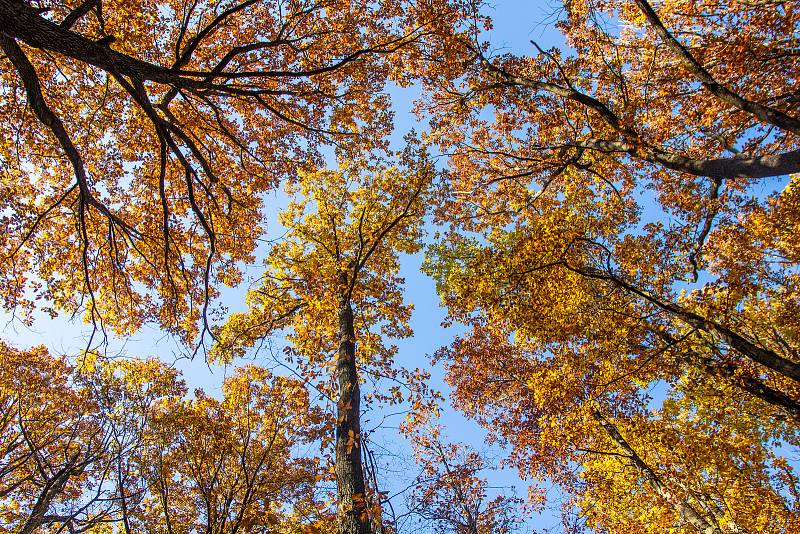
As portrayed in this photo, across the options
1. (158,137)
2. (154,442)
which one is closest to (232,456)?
(154,442)

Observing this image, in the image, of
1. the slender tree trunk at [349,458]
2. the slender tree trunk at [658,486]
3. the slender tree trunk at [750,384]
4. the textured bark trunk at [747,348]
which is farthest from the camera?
the slender tree trunk at [658,486]

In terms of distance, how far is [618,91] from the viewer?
905cm

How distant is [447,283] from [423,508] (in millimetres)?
7496

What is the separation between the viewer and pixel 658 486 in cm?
837

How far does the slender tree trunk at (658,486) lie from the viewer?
7.48 m

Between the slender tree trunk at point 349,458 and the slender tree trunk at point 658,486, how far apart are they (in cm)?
699

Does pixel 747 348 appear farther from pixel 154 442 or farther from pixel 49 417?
pixel 49 417

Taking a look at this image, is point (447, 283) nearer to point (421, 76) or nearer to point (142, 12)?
point (421, 76)

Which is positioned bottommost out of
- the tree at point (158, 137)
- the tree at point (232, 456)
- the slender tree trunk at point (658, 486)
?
the slender tree trunk at point (658, 486)

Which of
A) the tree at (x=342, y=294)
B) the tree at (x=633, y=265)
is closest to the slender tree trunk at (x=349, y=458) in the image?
the tree at (x=342, y=294)

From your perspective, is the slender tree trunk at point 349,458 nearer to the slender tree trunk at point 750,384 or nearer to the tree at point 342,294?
the tree at point 342,294

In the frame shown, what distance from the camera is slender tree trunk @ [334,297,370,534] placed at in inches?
173

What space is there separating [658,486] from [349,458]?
7.90m

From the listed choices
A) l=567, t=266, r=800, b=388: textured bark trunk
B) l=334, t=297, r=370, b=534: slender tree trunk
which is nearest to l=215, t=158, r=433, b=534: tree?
l=334, t=297, r=370, b=534: slender tree trunk
